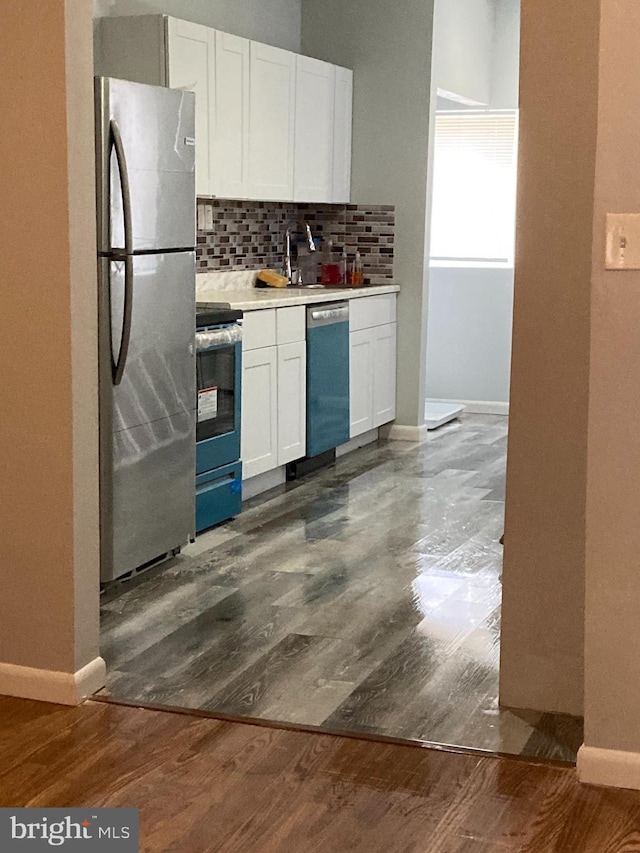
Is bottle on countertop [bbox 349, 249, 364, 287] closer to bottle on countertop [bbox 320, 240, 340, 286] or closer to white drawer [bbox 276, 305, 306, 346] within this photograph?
bottle on countertop [bbox 320, 240, 340, 286]

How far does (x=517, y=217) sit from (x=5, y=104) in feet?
4.42

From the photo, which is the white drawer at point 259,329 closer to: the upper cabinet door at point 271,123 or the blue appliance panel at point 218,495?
the blue appliance panel at point 218,495

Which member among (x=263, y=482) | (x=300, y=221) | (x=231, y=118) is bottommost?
(x=263, y=482)

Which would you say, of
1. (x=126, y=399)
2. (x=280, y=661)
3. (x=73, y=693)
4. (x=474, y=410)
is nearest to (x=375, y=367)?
(x=474, y=410)

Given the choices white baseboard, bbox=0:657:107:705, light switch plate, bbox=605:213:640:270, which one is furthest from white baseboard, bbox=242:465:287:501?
light switch plate, bbox=605:213:640:270

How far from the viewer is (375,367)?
7.05 meters

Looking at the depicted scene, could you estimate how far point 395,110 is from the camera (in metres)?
7.09

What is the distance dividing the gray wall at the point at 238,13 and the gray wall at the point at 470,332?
6.93 ft

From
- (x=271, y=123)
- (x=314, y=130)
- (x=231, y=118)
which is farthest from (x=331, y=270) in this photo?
(x=231, y=118)

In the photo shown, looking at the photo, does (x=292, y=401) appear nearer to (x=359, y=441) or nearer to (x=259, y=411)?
(x=259, y=411)

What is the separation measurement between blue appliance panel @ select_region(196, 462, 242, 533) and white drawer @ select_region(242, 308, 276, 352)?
58 centimetres

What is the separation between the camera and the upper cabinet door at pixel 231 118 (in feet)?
18.4

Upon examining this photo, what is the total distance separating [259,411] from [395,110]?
8.02 feet

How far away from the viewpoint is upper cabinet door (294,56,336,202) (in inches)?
258
